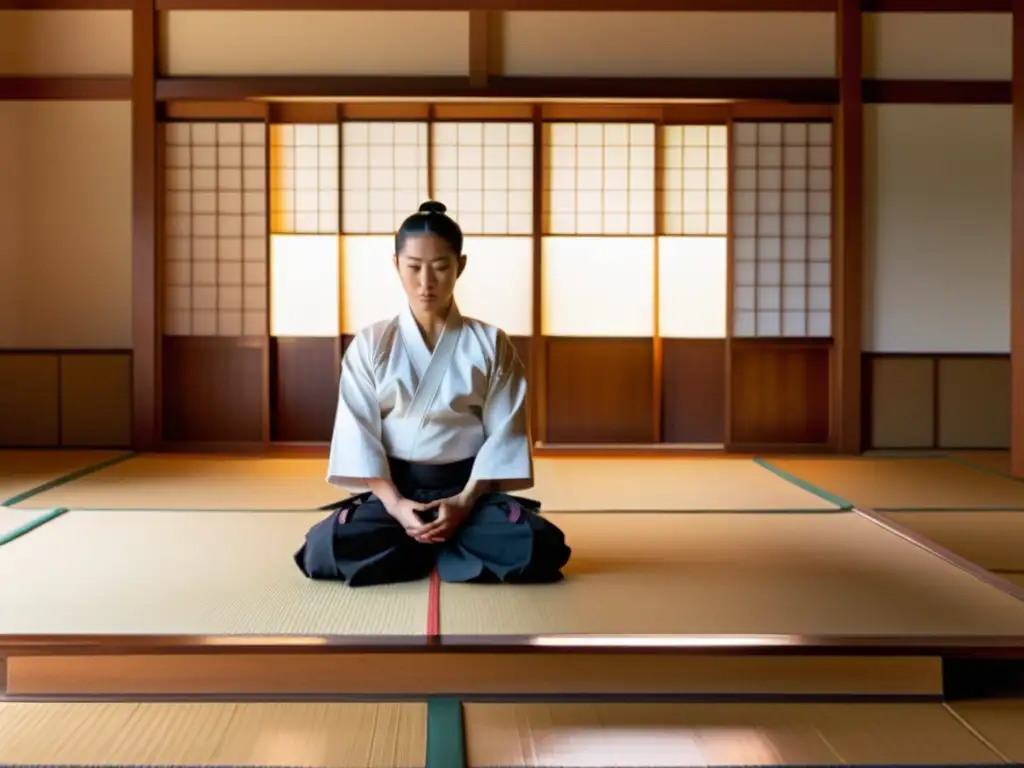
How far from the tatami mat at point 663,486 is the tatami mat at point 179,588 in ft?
4.14

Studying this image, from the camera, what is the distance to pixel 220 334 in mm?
6035

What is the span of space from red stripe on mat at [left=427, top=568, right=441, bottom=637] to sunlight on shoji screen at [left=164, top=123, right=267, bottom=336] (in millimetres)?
3672

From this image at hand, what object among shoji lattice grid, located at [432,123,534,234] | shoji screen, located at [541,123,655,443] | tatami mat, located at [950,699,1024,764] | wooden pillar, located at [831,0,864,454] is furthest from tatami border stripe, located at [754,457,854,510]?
shoji lattice grid, located at [432,123,534,234]

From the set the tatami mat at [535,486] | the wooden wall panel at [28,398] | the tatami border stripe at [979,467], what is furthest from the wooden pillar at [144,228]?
the tatami border stripe at [979,467]

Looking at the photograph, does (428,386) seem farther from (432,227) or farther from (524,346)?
(524,346)

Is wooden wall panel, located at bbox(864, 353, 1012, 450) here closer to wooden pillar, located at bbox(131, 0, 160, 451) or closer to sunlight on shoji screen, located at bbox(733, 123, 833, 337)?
sunlight on shoji screen, located at bbox(733, 123, 833, 337)

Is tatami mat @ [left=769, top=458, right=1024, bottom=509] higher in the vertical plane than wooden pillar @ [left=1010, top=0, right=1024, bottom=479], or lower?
lower

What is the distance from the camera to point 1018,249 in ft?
16.0

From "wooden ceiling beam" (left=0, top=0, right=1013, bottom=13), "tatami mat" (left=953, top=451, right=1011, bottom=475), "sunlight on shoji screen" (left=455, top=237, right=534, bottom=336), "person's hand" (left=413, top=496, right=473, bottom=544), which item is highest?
"wooden ceiling beam" (left=0, top=0, right=1013, bottom=13)

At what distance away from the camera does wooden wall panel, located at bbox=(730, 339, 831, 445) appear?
19.9ft

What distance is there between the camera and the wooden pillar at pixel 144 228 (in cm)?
585

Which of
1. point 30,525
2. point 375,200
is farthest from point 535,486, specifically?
point 375,200

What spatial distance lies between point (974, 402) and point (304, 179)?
438 centimetres

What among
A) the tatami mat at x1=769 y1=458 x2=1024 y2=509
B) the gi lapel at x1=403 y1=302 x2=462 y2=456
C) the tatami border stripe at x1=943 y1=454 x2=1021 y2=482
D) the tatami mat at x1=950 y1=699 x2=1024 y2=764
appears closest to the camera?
the tatami mat at x1=950 y1=699 x2=1024 y2=764
